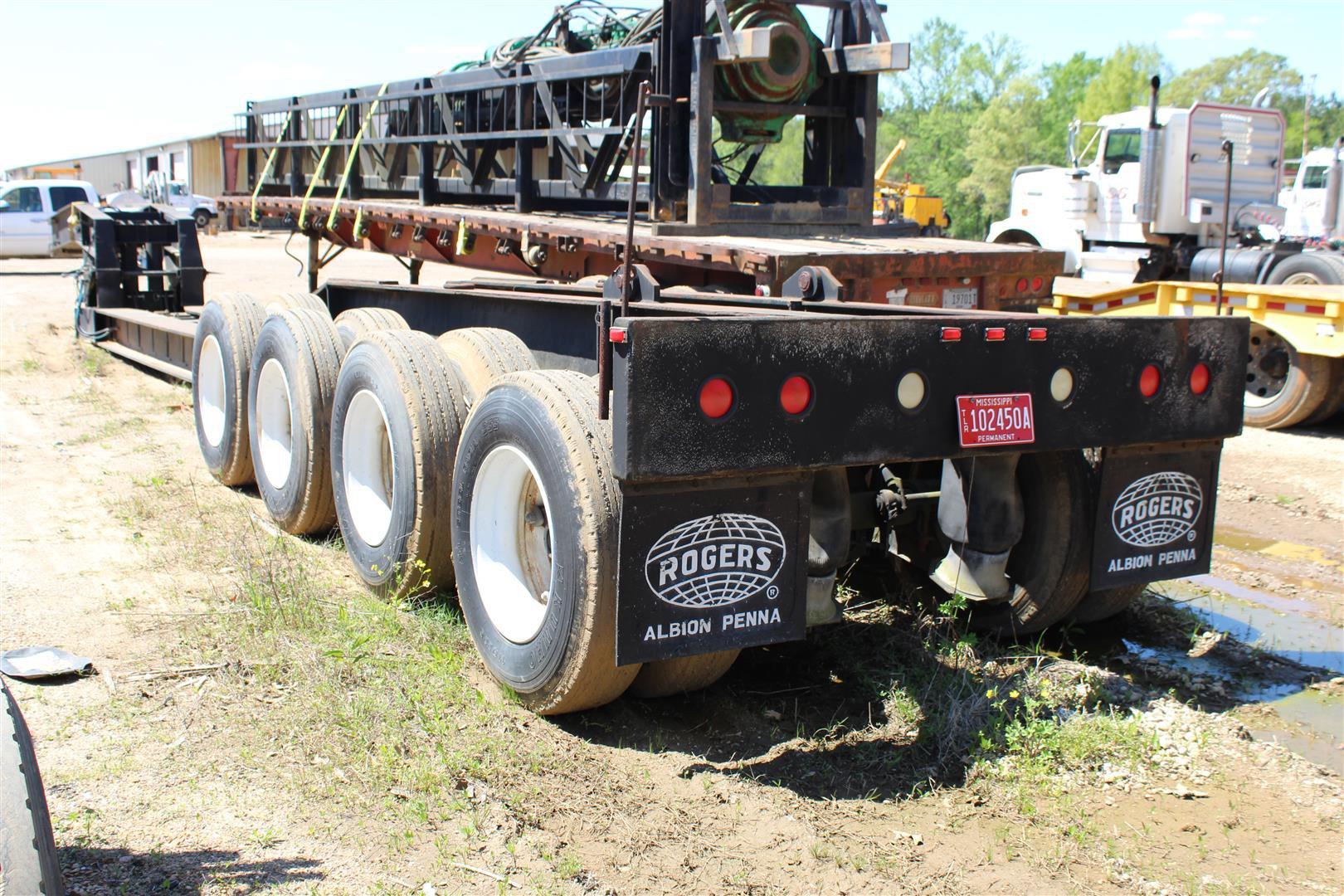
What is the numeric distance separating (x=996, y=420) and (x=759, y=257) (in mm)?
1834

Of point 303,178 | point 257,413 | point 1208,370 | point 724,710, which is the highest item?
point 303,178

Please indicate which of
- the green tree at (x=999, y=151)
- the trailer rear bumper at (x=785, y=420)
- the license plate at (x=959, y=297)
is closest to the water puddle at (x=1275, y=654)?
the trailer rear bumper at (x=785, y=420)

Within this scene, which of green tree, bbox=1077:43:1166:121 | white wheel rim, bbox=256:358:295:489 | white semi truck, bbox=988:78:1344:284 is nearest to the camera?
white wheel rim, bbox=256:358:295:489

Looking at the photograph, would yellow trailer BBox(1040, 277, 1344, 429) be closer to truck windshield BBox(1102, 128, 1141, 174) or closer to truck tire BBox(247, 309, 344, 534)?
truck windshield BBox(1102, 128, 1141, 174)

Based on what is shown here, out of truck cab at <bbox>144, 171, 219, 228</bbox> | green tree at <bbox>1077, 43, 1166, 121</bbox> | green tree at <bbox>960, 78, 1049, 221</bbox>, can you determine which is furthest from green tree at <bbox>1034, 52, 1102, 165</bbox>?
truck cab at <bbox>144, 171, 219, 228</bbox>

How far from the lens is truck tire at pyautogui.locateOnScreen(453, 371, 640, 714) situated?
3.57 meters

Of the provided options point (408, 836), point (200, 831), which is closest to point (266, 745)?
point (200, 831)

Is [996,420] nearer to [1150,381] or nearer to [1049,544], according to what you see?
[1150,381]

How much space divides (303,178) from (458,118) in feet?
9.82

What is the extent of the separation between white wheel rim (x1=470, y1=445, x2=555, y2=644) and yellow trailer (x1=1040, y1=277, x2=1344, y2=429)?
650cm

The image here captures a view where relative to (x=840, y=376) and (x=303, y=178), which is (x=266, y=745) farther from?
(x=303, y=178)

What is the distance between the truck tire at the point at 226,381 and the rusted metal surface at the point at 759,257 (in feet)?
4.92

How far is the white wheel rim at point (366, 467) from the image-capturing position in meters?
5.34

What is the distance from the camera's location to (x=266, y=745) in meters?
3.70
